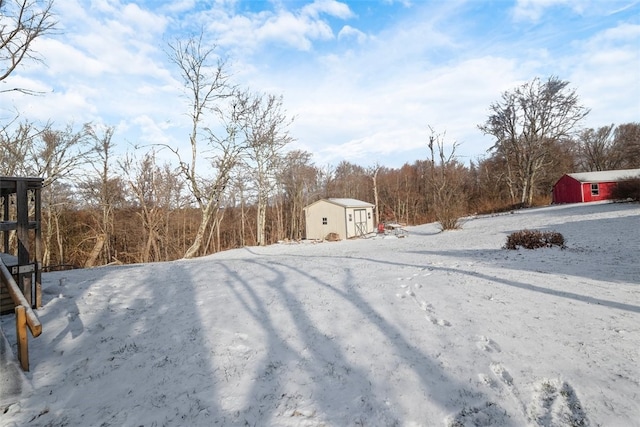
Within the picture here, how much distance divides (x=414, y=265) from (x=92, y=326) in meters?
6.31

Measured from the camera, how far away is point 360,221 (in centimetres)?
2805

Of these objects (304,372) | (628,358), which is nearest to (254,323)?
(304,372)

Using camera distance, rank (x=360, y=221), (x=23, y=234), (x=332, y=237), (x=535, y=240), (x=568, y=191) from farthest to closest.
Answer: (x=568, y=191), (x=360, y=221), (x=332, y=237), (x=535, y=240), (x=23, y=234)

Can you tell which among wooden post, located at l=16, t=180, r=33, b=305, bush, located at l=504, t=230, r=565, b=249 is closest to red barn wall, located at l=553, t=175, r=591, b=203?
bush, located at l=504, t=230, r=565, b=249

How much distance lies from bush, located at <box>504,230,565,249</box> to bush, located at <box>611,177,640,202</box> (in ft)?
49.9

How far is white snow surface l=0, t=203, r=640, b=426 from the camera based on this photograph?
8.82ft

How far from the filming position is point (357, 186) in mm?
47875

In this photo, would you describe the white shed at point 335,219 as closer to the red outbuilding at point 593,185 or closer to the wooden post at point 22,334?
the red outbuilding at point 593,185

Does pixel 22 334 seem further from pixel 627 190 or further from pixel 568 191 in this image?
pixel 568 191

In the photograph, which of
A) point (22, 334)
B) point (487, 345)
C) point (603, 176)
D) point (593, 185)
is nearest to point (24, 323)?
point (22, 334)

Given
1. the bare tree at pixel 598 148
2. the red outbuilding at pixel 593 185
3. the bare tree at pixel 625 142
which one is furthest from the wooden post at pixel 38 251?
the bare tree at pixel 598 148

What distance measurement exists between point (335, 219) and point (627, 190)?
1942cm

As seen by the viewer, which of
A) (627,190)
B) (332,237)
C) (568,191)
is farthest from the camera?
(568,191)

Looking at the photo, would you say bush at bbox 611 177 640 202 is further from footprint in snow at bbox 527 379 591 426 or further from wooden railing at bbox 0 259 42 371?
wooden railing at bbox 0 259 42 371
